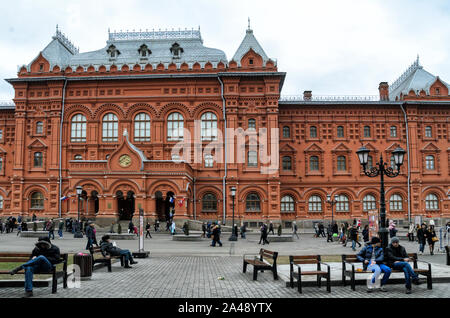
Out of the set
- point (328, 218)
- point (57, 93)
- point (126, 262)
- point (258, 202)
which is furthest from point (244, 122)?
point (126, 262)

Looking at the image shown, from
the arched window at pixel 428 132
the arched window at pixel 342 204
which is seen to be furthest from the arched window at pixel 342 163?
the arched window at pixel 428 132

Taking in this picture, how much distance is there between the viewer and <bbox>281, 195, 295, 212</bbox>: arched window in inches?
1964

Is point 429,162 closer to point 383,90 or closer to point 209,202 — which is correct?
point 383,90

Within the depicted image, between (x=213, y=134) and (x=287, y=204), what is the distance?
11.1 metres

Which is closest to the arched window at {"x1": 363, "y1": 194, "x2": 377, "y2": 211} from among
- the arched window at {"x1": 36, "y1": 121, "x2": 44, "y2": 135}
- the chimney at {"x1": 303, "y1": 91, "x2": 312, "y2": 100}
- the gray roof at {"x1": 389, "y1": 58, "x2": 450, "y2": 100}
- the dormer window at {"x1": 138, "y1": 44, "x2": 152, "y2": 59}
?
the gray roof at {"x1": 389, "y1": 58, "x2": 450, "y2": 100}

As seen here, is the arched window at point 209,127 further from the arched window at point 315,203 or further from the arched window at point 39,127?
the arched window at point 39,127

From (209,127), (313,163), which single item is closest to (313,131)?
(313,163)

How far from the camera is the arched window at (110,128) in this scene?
4806 centimetres

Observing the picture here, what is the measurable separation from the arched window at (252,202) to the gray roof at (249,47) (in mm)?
13649

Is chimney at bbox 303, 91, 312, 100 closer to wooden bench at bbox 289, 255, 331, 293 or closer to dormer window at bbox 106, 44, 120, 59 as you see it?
dormer window at bbox 106, 44, 120, 59

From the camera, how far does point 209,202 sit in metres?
47.2

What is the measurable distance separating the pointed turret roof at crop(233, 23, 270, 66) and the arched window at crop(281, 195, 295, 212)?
14.6 metres

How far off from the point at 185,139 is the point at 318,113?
1507cm
